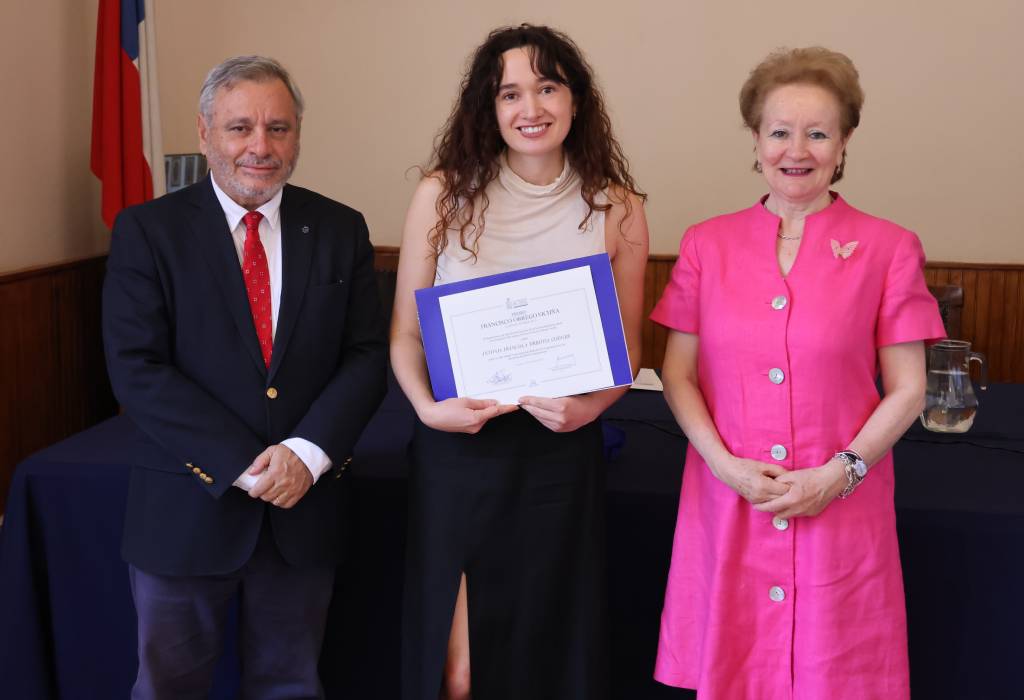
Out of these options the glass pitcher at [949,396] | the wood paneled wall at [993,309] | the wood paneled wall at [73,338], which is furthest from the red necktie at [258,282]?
the wood paneled wall at [993,309]

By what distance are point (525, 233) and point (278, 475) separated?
0.68 meters

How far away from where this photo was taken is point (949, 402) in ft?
8.85

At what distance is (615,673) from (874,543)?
0.79 metres

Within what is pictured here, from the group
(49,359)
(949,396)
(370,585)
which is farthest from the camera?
(49,359)

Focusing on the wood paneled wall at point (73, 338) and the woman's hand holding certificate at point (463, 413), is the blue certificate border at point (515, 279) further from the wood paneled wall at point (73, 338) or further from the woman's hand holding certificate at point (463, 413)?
the wood paneled wall at point (73, 338)

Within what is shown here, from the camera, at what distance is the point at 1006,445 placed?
8.67ft

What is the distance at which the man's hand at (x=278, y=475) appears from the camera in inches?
77.2

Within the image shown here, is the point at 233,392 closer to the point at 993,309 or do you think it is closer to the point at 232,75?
the point at 232,75

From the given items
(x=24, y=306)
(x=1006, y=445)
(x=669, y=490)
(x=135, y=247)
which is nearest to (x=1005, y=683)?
(x=1006, y=445)

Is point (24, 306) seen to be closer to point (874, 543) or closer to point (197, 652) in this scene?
point (197, 652)

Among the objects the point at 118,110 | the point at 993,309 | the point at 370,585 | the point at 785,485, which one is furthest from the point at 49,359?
the point at 993,309

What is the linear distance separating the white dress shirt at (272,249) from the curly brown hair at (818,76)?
98 centimetres

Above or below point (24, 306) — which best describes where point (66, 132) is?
above

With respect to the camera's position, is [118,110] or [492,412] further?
[118,110]
